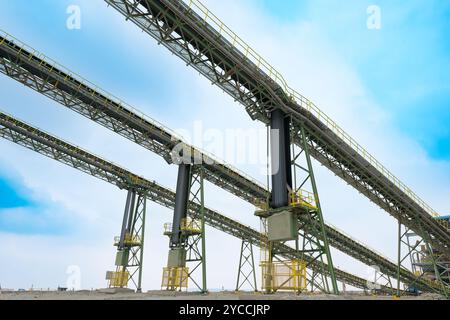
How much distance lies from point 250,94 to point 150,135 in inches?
410

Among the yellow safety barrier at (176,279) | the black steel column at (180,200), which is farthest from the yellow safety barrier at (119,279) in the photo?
the black steel column at (180,200)

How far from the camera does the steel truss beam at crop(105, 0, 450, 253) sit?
15.2 m

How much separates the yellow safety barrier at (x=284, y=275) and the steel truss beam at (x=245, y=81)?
28.3 feet

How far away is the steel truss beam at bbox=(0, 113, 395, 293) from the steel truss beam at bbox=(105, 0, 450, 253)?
25.5 ft

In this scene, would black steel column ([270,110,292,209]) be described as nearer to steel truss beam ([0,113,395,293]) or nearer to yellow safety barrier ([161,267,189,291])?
steel truss beam ([0,113,395,293])

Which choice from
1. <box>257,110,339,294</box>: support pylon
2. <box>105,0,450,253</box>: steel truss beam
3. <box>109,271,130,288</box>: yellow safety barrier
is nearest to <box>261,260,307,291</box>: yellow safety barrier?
<box>257,110,339,294</box>: support pylon

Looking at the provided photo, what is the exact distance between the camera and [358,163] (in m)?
23.1

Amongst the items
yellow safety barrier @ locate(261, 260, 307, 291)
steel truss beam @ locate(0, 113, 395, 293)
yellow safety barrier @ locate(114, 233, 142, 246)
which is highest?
steel truss beam @ locate(0, 113, 395, 293)

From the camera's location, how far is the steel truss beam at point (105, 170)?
24.7 m

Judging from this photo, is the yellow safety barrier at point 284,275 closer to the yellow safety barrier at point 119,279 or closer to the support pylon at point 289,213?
the support pylon at point 289,213

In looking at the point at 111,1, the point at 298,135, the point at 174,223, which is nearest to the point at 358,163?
the point at 298,135

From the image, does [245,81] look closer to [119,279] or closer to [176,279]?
[176,279]

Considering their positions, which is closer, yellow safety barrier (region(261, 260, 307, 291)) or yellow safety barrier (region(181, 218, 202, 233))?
yellow safety barrier (region(261, 260, 307, 291))
